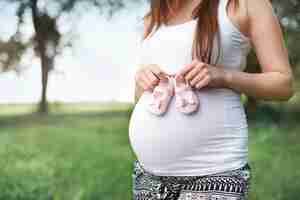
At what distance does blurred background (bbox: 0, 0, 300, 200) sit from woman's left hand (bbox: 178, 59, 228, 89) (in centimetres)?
206

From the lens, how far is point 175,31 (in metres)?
1.15

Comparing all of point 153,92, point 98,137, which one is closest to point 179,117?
point 153,92

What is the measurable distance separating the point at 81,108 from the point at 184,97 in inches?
82.9

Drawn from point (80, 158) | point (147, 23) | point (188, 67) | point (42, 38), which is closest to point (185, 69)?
point (188, 67)

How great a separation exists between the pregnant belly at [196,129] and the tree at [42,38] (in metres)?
2.09

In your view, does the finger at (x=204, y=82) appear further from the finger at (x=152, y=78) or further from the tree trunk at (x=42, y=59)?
the tree trunk at (x=42, y=59)

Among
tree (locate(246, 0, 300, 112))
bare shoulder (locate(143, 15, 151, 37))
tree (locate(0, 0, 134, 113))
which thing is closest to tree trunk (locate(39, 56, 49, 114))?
tree (locate(0, 0, 134, 113))

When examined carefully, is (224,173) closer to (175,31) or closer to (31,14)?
(175,31)

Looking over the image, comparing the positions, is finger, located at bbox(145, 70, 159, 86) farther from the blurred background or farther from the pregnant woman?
the blurred background

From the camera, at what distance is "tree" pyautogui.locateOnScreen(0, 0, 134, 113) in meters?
3.15

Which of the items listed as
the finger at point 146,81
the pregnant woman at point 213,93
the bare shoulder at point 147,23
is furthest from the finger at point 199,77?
the bare shoulder at point 147,23

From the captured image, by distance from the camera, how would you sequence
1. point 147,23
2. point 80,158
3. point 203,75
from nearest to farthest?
point 203,75 → point 147,23 → point 80,158

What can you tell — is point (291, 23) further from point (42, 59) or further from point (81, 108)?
point (42, 59)

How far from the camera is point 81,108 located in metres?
3.14
